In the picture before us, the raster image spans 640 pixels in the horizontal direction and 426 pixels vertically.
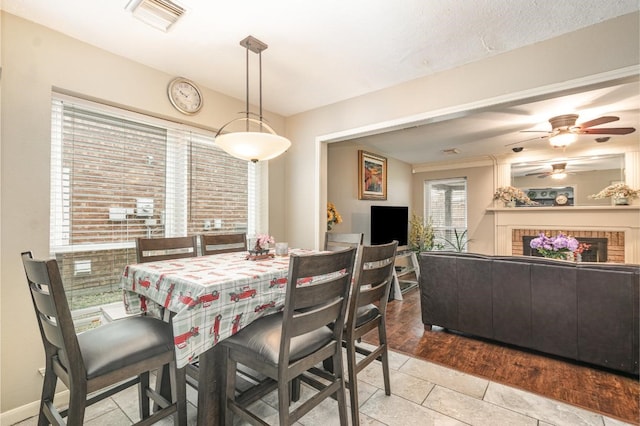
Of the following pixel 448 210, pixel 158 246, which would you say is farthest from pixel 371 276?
pixel 448 210

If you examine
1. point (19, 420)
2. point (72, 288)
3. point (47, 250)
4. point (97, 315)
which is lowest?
point (19, 420)

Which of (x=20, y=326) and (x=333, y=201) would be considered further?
(x=333, y=201)

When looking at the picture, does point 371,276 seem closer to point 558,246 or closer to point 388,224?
point 558,246

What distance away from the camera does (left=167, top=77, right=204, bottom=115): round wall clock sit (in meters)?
2.60

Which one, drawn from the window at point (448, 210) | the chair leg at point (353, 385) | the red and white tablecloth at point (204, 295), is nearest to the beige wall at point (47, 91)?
the red and white tablecloth at point (204, 295)

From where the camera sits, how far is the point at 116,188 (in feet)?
7.74

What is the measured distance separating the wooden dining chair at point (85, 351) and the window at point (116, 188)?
0.94 meters

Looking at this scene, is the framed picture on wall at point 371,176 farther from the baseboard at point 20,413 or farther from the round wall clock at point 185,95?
the baseboard at point 20,413

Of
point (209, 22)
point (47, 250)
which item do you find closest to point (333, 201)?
point (209, 22)

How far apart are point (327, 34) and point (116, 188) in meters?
2.01

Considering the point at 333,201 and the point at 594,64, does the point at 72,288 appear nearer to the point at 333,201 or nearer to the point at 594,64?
the point at 333,201

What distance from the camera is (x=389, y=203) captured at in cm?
575

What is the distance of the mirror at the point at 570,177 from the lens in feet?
15.7

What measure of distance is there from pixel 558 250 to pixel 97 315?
164 inches
